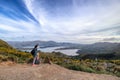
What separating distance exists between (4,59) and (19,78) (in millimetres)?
9688

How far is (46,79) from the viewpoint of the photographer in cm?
1342

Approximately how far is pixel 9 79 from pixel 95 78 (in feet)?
19.0

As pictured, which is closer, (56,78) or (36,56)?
(56,78)

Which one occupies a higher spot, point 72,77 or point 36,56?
point 36,56

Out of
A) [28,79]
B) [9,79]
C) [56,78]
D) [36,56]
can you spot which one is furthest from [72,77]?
[36,56]

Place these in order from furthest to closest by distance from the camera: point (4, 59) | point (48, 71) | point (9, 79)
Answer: point (4, 59) → point (48, 71) → point (9, 79)

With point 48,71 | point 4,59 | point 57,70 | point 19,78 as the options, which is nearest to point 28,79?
point 19,78

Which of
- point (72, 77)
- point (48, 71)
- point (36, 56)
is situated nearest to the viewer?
point (72, 77)

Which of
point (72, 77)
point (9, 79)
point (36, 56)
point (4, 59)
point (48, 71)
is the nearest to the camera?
point (9, 79)

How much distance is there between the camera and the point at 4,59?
73.8 ft

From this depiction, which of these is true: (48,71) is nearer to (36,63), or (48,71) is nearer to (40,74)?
A: (40,74)

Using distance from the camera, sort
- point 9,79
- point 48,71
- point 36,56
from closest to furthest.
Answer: point 9,79, point 48,71, point 36,56

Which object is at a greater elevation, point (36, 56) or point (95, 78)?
point (36, 56)

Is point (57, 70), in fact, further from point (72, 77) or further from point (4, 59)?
point (4, 59)
